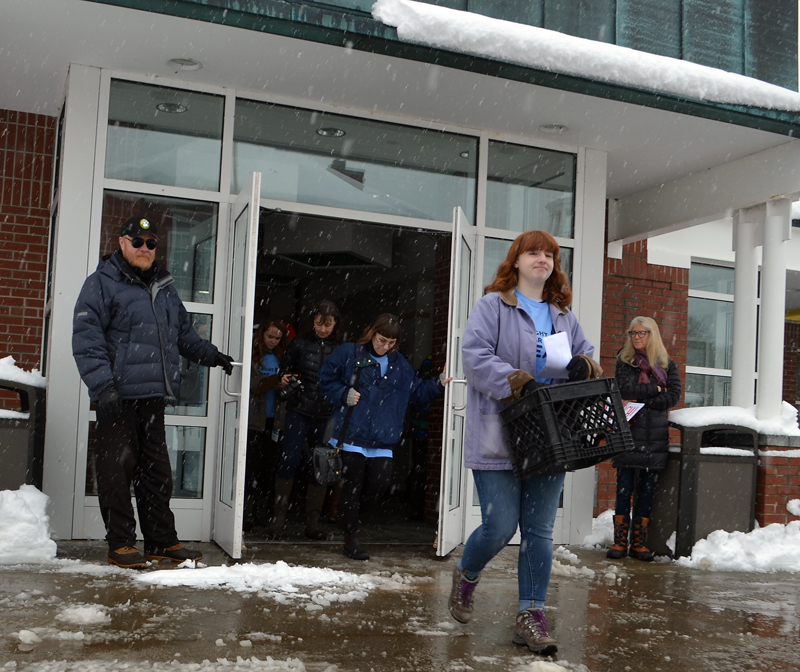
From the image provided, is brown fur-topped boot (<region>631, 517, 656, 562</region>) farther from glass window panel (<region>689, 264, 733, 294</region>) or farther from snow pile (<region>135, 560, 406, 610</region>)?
glass window panel (<region>689, 264, 733, 294</region>)

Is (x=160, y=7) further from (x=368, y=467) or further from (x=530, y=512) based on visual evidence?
(x=530, y=512)

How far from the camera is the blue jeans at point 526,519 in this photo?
379cm

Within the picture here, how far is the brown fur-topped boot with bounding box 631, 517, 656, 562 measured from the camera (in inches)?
266

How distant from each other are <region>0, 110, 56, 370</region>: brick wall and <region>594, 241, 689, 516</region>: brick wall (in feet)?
18.2

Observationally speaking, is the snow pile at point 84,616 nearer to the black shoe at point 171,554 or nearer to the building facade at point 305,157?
the black shoe at point 171,554

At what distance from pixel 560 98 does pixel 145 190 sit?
3135 mm

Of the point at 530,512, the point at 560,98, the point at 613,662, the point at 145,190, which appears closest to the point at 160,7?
the point at 145,190

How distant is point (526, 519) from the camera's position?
3844mm

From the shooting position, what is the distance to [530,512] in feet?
12.5

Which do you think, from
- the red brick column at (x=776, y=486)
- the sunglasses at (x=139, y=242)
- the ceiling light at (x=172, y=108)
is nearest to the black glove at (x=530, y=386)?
the sunglasses at (x=139, y=242)

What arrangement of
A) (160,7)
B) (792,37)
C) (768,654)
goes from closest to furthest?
(768,654) < (160,7) < (792,37)

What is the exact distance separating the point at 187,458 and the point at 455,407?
1977 mm

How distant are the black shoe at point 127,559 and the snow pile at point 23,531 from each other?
399 mm

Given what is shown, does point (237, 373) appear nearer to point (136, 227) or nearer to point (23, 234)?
point (136, 227)
